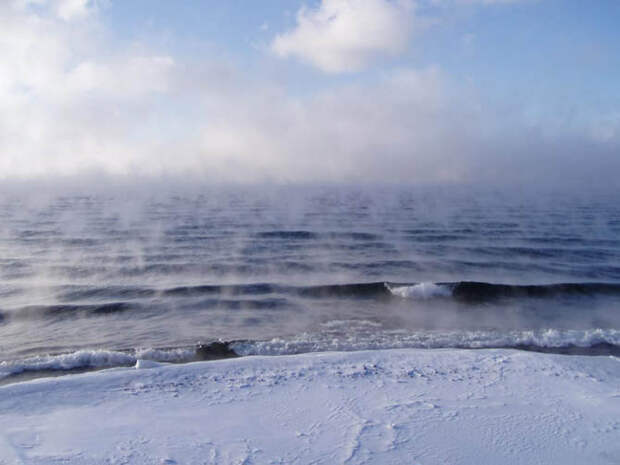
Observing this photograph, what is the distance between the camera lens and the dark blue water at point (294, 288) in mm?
12477

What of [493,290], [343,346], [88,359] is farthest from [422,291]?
[88,359]

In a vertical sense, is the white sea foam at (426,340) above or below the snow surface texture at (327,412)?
below

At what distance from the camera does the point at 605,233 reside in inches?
1264

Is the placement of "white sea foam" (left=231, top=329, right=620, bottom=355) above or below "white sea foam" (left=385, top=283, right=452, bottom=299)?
below

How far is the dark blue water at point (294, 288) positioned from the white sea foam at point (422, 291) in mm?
63

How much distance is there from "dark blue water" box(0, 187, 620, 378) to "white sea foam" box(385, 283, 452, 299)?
0.06 meters

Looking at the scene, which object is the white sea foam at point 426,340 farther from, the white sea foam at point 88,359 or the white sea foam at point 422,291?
the white sea foam at point 422,291

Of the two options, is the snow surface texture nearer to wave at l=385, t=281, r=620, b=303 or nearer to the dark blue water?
the dark blue water

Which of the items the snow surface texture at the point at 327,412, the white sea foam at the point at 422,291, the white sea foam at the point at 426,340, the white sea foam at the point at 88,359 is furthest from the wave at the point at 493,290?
the white sea foam at the point at 88,359

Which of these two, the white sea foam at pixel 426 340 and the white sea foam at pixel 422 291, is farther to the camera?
the white sea foam at pixel 422 291

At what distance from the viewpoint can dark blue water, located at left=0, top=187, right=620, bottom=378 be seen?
12477 mm

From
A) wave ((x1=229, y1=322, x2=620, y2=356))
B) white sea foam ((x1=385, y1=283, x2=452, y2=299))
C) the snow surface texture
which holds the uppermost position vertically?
the snow surface texture

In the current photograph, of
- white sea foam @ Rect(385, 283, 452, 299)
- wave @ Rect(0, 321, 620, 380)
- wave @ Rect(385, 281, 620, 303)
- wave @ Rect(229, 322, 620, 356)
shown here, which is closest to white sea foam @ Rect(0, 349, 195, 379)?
wave @ Rect(0, 321, 620, 380)

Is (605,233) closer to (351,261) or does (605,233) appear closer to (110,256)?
(351,261)
